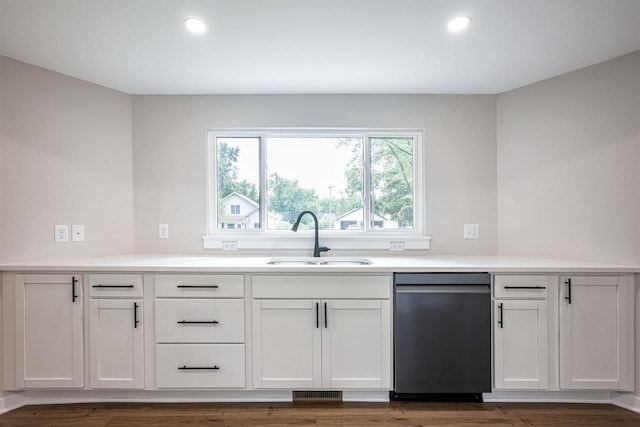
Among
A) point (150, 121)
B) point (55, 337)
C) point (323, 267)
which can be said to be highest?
point (150, 121)

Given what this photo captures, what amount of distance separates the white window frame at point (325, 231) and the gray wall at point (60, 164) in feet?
2.27

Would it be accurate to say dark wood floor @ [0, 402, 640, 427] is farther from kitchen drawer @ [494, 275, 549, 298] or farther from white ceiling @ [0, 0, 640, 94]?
white ceiling @ [0, 0, 640, 94]

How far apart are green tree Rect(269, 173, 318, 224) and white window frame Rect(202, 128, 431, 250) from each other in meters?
0.08

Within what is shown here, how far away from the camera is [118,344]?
205 cm

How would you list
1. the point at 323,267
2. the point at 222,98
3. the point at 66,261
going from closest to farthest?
1. the point at 323,267
2. the point at 66,261
3. the point at 222,98

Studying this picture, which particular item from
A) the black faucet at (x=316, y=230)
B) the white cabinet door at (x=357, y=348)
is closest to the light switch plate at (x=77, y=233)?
the black faucet at (x=316, y=230)

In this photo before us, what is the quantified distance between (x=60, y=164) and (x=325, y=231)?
6.72ft

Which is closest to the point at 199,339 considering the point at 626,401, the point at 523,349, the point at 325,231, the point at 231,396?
the point at 231,396

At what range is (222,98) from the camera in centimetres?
267

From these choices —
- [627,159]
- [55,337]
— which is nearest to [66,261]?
[55,337]

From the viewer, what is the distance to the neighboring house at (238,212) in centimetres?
272

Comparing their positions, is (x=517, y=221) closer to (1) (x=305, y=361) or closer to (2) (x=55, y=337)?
(1) (x=305, y=361)

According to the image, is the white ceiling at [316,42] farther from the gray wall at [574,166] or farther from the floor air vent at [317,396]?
the floor air vent at [317,396]

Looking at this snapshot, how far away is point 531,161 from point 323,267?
1.88 metres
